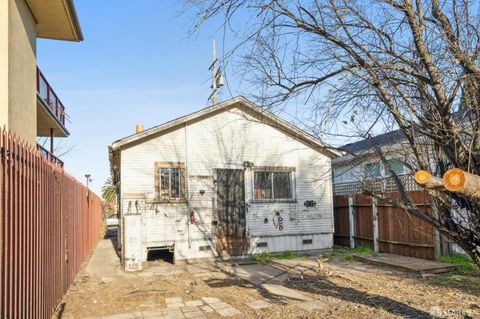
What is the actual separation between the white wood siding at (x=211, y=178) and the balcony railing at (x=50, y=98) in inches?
126

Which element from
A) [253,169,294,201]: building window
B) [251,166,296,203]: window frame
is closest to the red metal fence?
[251,166,296,203]: window frame

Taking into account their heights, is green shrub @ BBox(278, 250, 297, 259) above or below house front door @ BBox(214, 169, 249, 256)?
below

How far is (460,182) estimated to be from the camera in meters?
3.29

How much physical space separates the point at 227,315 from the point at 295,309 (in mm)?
1077

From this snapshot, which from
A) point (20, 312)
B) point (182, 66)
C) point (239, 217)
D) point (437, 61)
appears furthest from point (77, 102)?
point (437, 61)

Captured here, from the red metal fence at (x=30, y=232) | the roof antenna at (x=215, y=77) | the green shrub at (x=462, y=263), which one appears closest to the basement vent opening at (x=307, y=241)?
the green shrub at (x=462, y=263)

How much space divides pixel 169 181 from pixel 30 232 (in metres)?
7.84

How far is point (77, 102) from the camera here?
1742 centimetres

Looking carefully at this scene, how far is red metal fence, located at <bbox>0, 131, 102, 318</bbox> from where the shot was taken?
3309mm

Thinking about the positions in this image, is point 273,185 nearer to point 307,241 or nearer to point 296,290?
point 307,241

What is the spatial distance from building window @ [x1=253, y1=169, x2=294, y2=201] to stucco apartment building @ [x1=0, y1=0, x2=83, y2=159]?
6836 millimetres

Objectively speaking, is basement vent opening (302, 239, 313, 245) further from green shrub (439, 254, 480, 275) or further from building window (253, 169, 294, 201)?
green shrub (439, 254, 480, 275)

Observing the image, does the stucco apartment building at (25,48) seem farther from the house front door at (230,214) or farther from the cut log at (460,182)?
the cut log at (460,182)

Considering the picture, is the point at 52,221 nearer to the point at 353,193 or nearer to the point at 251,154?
the point at 251,154
